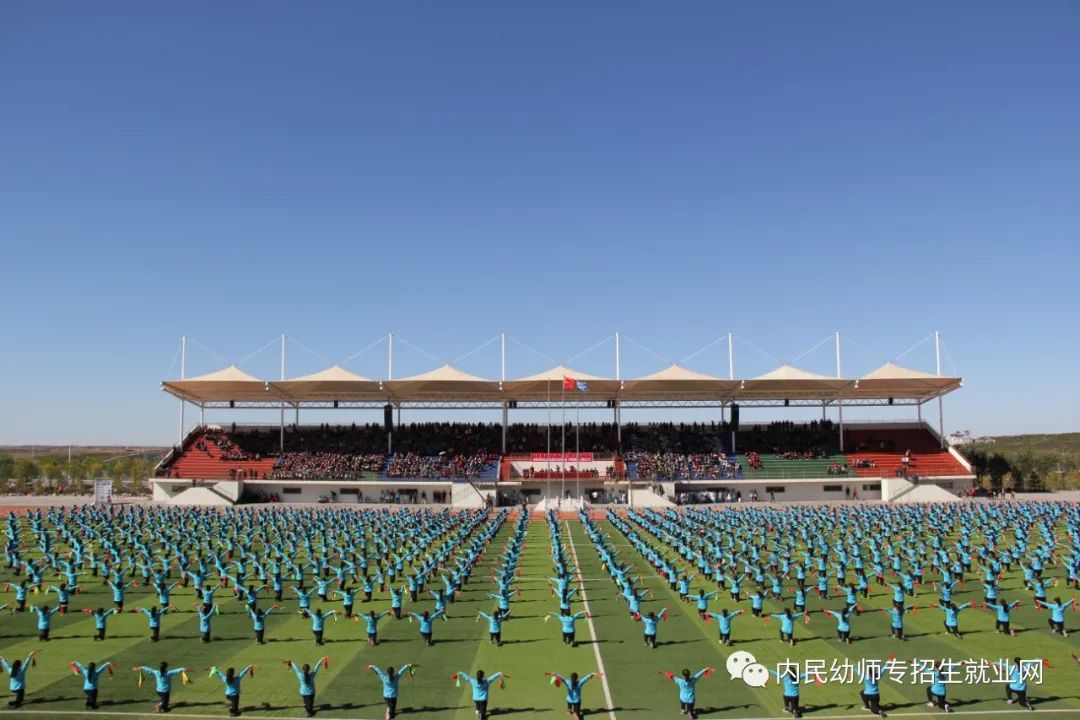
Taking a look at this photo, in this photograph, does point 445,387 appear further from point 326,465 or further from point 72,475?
point 72,475

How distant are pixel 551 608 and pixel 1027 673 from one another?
12752mm

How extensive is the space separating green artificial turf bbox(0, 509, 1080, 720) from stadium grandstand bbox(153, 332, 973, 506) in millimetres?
38416

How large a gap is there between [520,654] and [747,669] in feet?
16.7

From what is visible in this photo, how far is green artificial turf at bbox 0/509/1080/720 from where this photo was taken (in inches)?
618

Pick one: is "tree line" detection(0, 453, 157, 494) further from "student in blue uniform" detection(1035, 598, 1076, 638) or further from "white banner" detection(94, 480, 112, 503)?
"student in blue uniform" detection(1035, 598, 1076, 638)

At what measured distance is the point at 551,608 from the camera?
25.2 m

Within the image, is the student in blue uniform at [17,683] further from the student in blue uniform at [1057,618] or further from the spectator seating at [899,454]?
the spectator seating at [899,454]

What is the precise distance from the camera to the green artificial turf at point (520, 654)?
1570cm

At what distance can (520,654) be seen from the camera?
770 inches

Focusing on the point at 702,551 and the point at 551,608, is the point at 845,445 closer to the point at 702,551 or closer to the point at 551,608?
the point at 702,551

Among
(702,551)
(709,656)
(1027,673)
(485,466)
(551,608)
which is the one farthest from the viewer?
(485,466)

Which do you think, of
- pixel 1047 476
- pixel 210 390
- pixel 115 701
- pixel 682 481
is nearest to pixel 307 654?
pixel 115 701

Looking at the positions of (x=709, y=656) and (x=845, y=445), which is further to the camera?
(x=845, y=445)

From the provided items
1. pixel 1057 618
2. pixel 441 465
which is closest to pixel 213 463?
pixel 441 465
